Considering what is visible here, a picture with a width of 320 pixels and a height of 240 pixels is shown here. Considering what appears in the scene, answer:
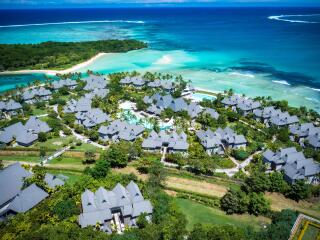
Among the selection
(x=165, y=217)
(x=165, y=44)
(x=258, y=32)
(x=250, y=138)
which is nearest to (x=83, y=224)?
(x=165, y=217)

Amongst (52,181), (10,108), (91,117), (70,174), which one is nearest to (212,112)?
(91,117)

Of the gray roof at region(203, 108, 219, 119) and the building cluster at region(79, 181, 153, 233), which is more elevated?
the gray roof at region(203, 108, 219, 119)

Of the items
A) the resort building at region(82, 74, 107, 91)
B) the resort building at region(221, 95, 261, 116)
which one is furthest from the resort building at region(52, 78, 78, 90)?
the resort building at region(221, 95, 261, 116)

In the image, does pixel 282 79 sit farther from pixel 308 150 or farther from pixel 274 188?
pixel 274 188

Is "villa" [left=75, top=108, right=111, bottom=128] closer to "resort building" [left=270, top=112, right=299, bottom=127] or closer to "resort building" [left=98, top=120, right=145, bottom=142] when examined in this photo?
"resort building" [left=98, top=120, right=145, bottom=142]

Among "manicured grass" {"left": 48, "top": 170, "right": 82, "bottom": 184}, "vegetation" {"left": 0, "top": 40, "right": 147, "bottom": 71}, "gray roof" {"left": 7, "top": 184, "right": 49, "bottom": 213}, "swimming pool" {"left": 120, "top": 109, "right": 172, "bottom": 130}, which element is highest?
"vegetation" {"left": 0, "top": 40, "right": 147, "bottom": 71}

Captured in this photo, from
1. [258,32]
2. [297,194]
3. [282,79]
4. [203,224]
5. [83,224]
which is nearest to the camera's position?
[83,224]
